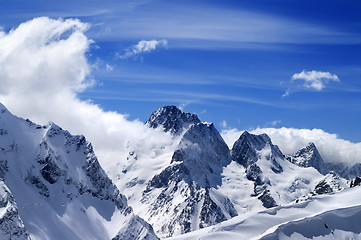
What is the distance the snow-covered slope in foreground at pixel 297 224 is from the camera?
12422cm

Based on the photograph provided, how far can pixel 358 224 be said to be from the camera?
13238 centimetres

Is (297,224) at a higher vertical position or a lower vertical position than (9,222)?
lower

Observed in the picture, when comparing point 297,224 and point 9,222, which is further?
point 9,222

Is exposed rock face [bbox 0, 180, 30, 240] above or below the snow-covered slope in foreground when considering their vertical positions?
above

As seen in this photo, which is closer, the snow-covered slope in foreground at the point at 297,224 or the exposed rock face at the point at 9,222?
the snow-covered slope in foreground at the point at 297,224

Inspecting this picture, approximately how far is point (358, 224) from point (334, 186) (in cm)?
6067

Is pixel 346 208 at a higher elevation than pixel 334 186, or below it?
below

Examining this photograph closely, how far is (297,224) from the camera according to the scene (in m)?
126

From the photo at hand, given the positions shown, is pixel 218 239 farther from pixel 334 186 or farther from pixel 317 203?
pixel 334 186

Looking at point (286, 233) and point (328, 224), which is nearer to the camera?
point (286, 233)

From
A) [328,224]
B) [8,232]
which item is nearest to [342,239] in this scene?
[328,224]

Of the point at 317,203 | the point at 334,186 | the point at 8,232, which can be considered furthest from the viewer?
the point at 334,186

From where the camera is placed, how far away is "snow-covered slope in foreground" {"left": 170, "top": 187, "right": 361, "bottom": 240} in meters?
124

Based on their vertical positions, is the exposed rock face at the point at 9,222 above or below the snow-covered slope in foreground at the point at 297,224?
above
